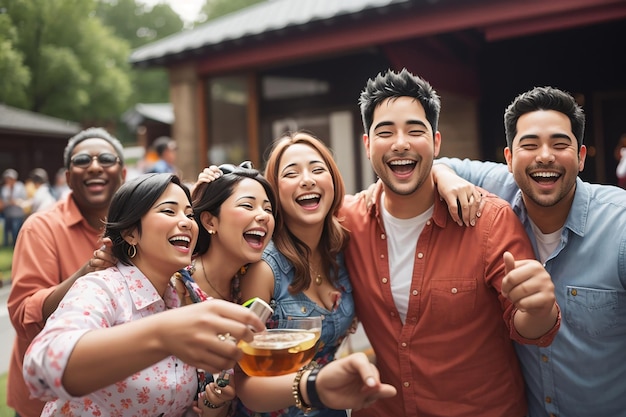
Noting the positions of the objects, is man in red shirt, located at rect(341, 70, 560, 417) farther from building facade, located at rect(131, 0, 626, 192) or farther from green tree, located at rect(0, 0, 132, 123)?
building facade, located at rect(131, 0, 626, 192)

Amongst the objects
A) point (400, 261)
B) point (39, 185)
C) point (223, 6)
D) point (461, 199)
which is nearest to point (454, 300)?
point (400, 261)

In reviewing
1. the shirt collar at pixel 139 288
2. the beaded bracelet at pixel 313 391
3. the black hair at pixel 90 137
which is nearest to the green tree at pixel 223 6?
the black hair at pixel 90 137

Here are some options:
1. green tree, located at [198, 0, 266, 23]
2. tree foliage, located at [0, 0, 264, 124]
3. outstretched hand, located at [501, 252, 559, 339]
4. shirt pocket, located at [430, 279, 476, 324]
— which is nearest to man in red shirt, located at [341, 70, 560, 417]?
shirt pocket, located at [430, 279, 476, 324]

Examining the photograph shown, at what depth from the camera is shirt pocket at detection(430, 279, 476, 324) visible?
2.25 metres

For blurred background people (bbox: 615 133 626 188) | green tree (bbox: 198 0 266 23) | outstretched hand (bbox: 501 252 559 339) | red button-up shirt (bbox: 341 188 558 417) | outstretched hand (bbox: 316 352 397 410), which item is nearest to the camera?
outstretched hand (bbox: 316 352 397 410)

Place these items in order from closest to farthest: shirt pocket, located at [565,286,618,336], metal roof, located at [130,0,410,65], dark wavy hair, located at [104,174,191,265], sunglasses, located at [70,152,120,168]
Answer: dark wavy hair, located at [104,174,191,265]
shirt pocket, located at [565,286,618,336]
sunglasses, located at [70,152,120,168]
metal roof, located at [130,0,410,65]

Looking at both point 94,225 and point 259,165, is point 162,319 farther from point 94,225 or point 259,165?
point 259,165

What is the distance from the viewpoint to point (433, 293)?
89.9 inches

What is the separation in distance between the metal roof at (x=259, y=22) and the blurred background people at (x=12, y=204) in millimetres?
3876

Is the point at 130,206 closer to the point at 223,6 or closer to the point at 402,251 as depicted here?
the point at 402,251

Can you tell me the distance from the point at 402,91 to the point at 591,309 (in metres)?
1.22

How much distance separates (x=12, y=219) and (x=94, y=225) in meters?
0.39

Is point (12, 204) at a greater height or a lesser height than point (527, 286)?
greater

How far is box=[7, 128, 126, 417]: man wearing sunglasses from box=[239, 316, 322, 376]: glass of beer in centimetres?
90
